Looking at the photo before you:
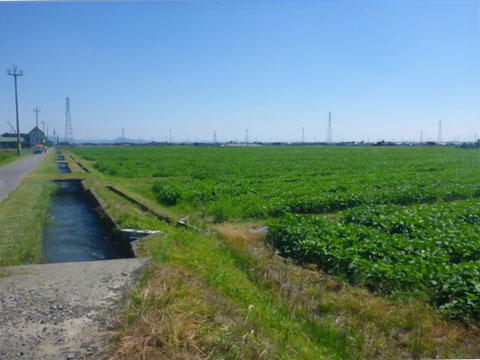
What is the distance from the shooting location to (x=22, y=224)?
1059 centimetres

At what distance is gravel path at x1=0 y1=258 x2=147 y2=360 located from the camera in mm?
4039

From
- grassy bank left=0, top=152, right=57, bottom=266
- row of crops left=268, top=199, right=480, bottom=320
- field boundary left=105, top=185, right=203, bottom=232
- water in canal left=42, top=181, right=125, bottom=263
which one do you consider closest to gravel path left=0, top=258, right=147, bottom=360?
grassy bank left=0, top=152, right=57, bottom=266

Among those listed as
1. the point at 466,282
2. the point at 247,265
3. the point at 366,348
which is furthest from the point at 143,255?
the point at 466,282

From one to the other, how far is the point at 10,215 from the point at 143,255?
6.49 metres

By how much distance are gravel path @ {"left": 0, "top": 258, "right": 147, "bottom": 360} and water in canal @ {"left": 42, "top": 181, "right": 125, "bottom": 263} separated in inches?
113

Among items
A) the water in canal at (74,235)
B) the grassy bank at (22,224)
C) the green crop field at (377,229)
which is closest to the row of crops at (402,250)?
the green crop field at (377,229)

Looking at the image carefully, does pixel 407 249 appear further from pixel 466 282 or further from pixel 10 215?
pixel 10 215

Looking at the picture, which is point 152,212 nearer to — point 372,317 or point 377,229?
point 377,229

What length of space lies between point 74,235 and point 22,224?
1425 mm

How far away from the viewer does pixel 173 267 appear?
619 centimetres

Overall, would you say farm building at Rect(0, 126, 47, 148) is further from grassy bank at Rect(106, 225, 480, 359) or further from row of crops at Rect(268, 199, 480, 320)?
grassy bank at Rect(106, 225, 480, 359)

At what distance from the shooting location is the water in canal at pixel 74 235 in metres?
9.39

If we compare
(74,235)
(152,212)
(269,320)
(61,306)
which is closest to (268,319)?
(269,320)

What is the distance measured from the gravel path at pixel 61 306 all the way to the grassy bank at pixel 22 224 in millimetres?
1669
